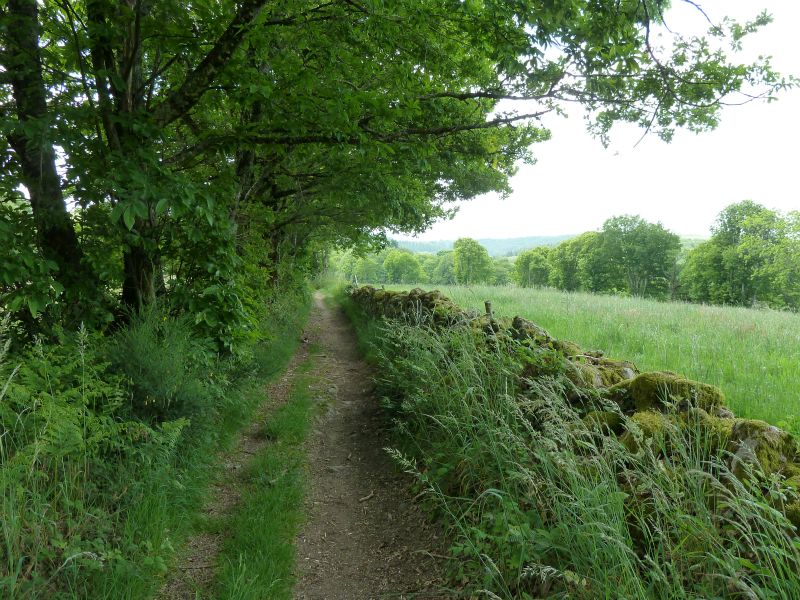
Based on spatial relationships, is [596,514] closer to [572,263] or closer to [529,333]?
[529,333]

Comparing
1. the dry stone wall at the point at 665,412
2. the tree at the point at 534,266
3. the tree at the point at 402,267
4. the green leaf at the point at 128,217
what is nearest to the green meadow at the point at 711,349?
the dry stone wall at the point at 665,412

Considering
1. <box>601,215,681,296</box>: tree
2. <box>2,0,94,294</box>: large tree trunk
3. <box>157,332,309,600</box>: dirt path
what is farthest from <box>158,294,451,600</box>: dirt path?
<box>601,215,681,296</box>: tree

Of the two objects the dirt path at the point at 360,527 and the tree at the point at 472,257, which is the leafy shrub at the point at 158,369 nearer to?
the dirt path at the point at 360,527

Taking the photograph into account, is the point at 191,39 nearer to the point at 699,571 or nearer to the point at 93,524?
the point at 93,524

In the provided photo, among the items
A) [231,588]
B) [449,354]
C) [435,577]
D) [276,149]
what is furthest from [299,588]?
[276,149]

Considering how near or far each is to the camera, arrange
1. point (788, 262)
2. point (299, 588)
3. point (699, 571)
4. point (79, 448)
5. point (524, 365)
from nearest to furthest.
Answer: point (699, 571) < point (79, 448) < point (299, 588) < point (524, 365) < point (788, 262)

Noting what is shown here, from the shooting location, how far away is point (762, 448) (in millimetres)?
2443

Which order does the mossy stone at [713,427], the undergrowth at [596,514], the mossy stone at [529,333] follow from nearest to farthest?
the undergrowth at [596,514]
the mossy stone at [713,427]
the mossy stone at [529,333]

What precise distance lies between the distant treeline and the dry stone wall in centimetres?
2830

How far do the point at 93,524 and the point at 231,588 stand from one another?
1010 mm

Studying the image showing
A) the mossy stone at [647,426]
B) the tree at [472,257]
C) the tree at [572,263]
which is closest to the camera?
the mossy stone at [647,426]

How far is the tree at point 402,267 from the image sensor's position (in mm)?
100812

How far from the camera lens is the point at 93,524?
2.89 metres

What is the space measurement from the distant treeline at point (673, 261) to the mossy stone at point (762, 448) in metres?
30.1
